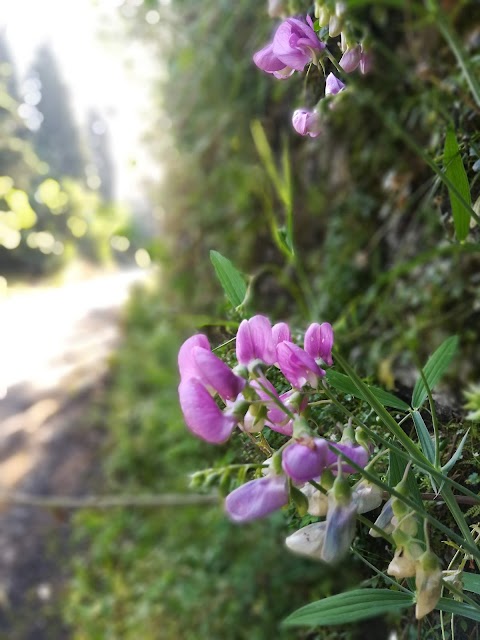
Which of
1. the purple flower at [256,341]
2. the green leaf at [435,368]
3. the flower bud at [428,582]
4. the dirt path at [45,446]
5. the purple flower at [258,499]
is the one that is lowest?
the dirt path at [45,446]

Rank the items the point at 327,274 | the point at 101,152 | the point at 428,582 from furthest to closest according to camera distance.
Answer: the point at 101,152
the point at 327,274
the point at 428,582

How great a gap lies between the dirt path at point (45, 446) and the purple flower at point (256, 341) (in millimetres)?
2416

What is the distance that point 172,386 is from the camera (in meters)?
2.64

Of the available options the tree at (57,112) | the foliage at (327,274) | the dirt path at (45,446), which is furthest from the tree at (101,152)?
the foliage at (327,274)

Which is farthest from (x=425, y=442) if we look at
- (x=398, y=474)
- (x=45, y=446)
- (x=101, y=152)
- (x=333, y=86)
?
(x=101, y=152)

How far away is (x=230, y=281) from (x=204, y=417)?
143mm

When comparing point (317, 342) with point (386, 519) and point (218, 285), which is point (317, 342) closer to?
point (386, 519)

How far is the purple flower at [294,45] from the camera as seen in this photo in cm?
36

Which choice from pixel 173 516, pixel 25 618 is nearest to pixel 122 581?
pixel 173 516

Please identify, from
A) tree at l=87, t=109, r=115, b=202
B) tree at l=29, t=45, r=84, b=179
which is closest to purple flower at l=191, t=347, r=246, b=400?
tree at l=29, t=45, r=84, b=179

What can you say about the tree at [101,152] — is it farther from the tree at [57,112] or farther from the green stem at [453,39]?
the green stem at [453,39]

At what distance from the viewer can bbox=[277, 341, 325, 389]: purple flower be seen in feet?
1.02

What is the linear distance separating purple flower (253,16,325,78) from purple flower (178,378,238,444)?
0.78ft

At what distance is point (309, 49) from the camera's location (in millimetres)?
372
